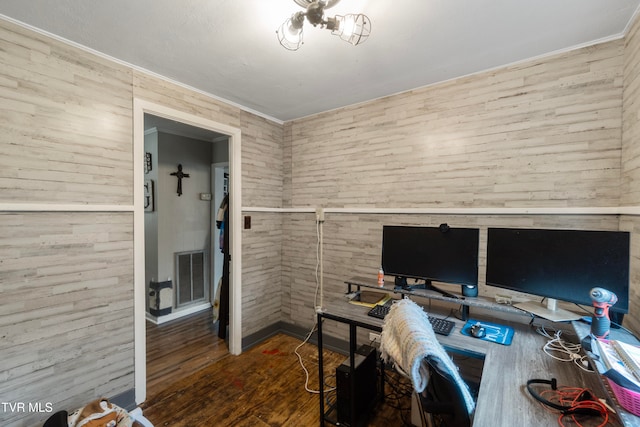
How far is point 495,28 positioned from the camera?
62.3 inches

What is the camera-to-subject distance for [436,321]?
1679 millimetres

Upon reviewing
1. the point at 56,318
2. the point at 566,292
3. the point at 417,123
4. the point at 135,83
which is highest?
the point at 135,83

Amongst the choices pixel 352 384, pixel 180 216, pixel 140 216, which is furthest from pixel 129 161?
pixel 352 384

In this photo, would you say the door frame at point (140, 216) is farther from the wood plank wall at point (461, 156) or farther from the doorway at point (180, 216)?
the wood plank wall at point (461, 156)

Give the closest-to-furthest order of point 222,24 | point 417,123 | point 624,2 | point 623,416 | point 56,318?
1. point 623,416
2. point 624,2
3. point 222,24
4. point 56,318
5. point 417,123

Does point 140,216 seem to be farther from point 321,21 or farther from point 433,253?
point 433,253

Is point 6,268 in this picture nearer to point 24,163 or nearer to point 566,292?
point 24,163

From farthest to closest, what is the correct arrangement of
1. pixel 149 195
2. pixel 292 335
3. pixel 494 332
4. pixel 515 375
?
pixel 149 195 < pixel 292 335 < pixel 494 332 < pixel 515 375

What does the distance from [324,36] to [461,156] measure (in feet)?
4.38

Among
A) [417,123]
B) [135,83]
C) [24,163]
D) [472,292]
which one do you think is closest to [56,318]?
[24,163]

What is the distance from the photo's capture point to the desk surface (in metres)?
0.95

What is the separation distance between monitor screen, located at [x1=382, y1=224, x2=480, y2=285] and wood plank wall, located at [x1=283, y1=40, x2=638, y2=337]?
363mm

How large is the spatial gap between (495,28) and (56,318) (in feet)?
10.4

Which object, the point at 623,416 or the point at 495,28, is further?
the point at 495,28
